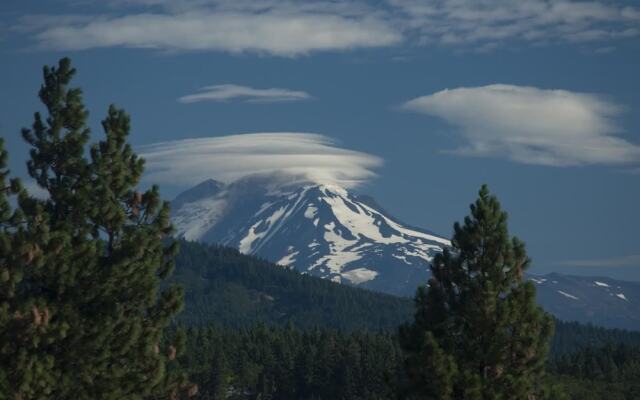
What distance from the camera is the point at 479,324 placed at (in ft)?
195

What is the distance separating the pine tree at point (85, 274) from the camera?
55691 millimetres

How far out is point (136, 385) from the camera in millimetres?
59031

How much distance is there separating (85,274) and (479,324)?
19684 mm

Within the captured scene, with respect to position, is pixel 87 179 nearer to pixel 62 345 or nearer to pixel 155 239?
pixel 155 239

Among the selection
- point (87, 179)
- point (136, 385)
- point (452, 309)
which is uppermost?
point (87, 179)

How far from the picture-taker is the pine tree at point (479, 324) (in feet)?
192

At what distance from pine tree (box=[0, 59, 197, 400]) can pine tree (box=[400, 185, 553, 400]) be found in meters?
12.3

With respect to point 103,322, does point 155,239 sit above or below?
above

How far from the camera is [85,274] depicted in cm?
5766

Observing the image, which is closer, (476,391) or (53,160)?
(476,391)

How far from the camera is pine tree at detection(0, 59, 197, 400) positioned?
55691 mm

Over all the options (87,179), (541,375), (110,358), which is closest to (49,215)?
(87,179)

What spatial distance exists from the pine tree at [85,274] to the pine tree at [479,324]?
40.4 ft

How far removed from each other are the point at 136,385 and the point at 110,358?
189 cm
